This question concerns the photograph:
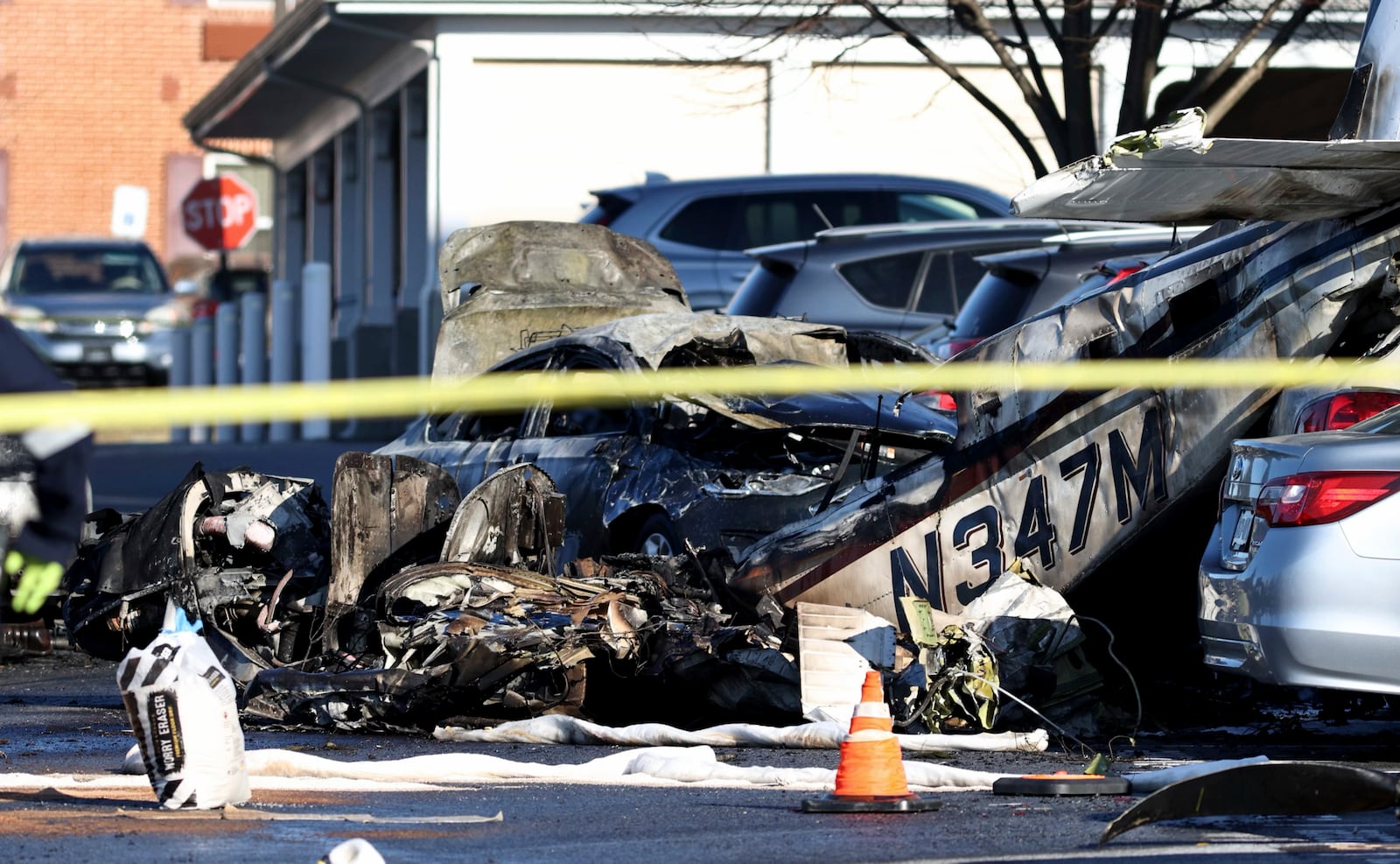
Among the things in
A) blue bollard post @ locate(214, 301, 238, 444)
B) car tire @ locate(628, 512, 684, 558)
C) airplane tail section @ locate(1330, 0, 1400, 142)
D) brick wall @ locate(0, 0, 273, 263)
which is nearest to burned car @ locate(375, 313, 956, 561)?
car tire @ locate(628, 512, 684, 558)

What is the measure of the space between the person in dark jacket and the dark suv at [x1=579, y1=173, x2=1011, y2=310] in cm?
1159

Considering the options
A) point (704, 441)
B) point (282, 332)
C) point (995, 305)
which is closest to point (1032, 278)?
point (995, 305)

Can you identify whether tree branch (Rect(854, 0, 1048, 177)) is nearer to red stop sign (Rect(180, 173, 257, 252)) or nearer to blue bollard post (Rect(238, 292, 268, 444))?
blue bollard post (Rect(238, 292, 268, 444))

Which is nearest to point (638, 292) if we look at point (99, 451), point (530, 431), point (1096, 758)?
point (530, 431)

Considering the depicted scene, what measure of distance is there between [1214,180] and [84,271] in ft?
81.9

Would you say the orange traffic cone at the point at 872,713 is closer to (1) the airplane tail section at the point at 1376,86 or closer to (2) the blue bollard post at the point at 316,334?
(1) the airplane tail section at the point at 1376,86

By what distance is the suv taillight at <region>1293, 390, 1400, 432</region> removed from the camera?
277 inches

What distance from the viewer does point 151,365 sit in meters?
28.5

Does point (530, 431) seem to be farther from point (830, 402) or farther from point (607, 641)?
point (607, 641)

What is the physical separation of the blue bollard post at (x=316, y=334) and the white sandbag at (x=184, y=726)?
1585cm

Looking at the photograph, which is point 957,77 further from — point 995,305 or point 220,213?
point 220,213

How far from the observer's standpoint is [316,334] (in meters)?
22.4

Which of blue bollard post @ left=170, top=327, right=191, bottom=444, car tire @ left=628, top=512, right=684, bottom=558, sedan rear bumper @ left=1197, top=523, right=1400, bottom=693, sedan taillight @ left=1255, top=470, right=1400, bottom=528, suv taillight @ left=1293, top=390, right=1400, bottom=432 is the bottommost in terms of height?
blue bollard post @ left=170, top=327, right=191, bottom=444

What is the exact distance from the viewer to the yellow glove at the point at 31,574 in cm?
448
